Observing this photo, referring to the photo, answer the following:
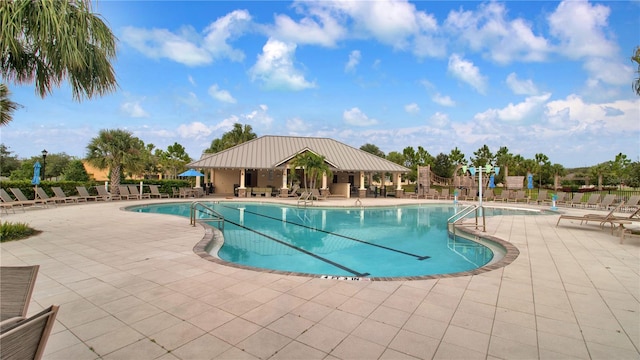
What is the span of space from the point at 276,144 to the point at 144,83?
42.5ft

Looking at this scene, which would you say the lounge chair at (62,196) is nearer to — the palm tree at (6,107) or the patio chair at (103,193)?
the patio chair at (103,193)

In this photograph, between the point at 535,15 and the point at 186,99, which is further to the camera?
the point at 186,99

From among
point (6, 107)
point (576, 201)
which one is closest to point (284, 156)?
point (6, 107)

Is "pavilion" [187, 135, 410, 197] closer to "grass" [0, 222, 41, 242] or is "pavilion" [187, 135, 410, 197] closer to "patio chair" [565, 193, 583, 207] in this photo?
"patio chair" [565, 193, 583, 207]

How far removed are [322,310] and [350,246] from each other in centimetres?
553

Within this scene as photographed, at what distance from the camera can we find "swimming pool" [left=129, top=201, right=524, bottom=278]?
23.2ft

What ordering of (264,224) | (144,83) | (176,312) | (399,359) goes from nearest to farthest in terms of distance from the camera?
(399,359), (176,312), (264,224), (144,83)

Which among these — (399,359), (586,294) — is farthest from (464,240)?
(399,359)

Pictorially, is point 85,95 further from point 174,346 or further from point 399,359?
point 399,359

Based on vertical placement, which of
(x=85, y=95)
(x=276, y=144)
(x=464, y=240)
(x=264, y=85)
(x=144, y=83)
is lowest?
(x=464, y=240)

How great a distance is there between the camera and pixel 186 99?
86.6ft

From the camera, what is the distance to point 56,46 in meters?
3.92

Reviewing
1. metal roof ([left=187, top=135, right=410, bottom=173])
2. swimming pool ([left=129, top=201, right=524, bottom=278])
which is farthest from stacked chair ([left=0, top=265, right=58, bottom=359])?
metal roof ([left=187, top=135, right=410, bottom=173])

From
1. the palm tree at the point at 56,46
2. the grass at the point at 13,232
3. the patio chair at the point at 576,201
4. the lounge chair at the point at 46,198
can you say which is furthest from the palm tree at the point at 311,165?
the palm tree at the point at 56,46
